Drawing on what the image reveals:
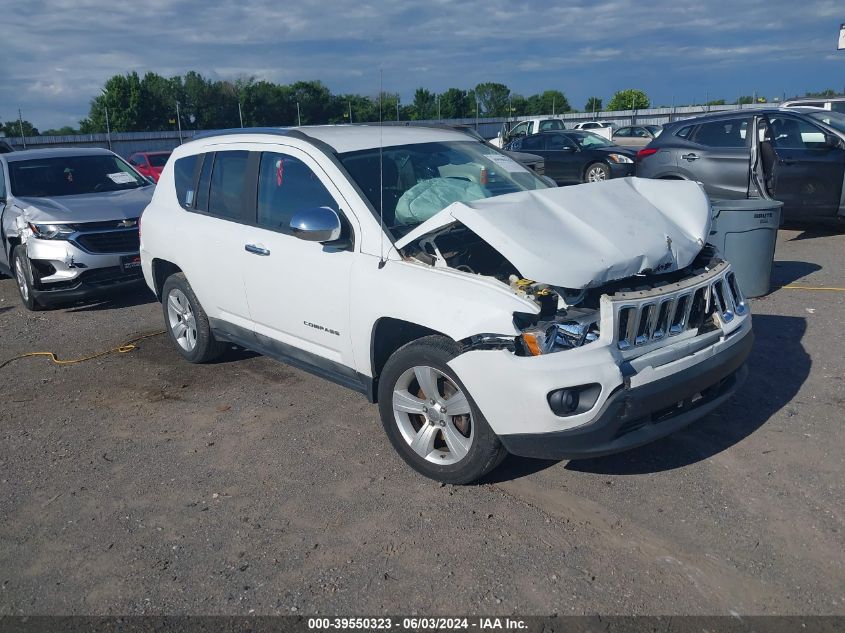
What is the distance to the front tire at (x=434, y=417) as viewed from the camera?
3773mm

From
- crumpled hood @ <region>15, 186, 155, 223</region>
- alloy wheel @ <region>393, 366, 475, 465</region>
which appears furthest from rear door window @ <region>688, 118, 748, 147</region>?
alloy wheel @ <region>393, 366, 475, 465</region>

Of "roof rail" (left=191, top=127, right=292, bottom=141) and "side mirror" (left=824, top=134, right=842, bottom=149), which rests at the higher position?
"roof rail" (left=191, top=127, right=292, bottom=141)

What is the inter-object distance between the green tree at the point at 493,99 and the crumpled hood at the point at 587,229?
28.6 m

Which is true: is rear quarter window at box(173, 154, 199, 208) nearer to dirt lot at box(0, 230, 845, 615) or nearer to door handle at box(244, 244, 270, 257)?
door handle at box(244, 244, 270, 257)

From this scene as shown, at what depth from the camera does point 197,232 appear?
5668 mm

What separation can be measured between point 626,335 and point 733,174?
782cm

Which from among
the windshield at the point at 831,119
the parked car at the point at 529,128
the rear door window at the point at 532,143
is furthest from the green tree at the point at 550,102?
the windshield at the point at 831,119

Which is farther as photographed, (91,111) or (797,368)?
(91,111)

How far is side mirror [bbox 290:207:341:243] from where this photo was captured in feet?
14.0

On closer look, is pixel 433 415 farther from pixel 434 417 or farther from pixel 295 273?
pixel 295 273

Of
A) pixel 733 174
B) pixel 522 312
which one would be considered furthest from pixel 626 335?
pixel 733 174

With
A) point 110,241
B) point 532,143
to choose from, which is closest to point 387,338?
point 110,241

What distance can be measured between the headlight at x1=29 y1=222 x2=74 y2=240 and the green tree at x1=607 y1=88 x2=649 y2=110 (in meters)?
57.8

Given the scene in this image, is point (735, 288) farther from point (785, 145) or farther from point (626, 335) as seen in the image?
point (785, 145)
